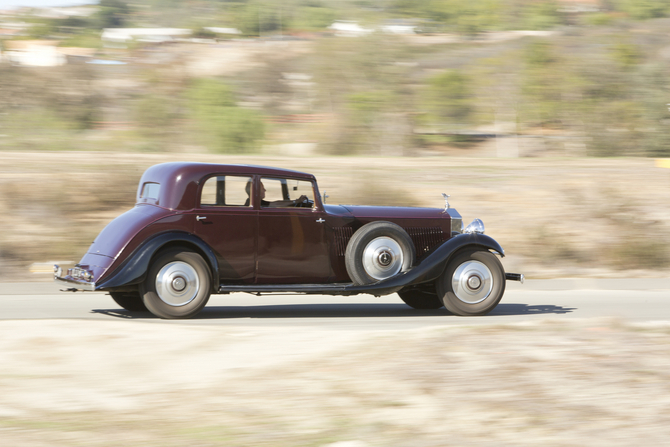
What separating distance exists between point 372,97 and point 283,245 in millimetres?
22857

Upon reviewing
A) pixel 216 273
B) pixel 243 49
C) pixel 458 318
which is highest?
pixel 243 49

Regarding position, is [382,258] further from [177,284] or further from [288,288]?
[177,284]

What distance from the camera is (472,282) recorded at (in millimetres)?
9047

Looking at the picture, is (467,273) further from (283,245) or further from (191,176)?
(191,176)

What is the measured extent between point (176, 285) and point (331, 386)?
3.31 m

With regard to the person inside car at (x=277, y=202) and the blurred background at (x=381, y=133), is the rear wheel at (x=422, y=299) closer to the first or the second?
the person inside car at (x=277, y=202)

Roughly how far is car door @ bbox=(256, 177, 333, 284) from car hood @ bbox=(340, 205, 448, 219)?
0.49 m

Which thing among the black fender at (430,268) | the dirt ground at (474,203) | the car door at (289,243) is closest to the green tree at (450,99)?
the dirt ground at (474,203)

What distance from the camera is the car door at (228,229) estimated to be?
8352 mm

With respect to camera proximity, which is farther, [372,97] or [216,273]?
[372,97]

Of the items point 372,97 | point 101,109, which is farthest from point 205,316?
point 101,109

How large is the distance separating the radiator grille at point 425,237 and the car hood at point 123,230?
9.71 feet

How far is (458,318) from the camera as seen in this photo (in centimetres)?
899

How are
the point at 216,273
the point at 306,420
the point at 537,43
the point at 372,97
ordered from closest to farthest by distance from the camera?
the point at 306,420
the point at 216,273
the point at 372,97
the point at 537,43
